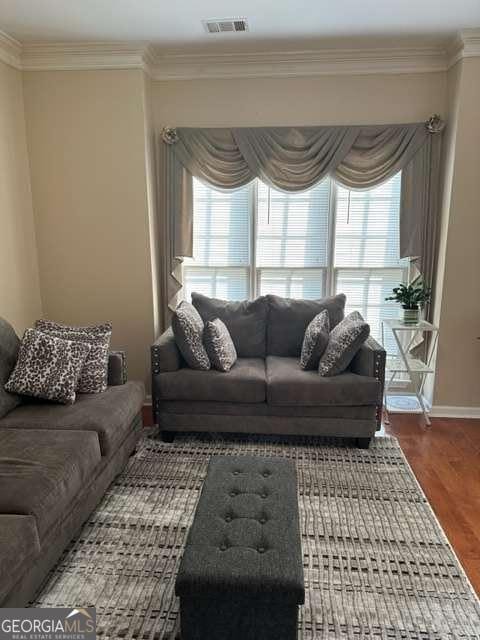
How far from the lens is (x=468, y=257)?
350 cm

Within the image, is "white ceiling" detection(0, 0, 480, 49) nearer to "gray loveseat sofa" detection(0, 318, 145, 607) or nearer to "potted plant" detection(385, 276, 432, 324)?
"potted plant" detection(385, 276, 432, 324)

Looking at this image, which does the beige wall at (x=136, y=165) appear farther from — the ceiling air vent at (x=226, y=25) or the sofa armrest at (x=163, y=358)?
the sofa armrest at (x=163, y=358)

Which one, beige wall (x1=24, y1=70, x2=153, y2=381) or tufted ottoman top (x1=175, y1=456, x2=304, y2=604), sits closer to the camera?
tufted ottoman top (x1=175, y1=456, x2=304, y2=604)

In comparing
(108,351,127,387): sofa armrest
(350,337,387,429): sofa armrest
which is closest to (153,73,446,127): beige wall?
(350,337,387,429): sofa armrest

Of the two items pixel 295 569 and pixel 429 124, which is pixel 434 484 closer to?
pixel 295 569

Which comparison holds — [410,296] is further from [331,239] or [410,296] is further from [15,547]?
[15,547]

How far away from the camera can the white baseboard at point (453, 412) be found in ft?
12.1

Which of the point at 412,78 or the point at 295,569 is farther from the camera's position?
the point at 412,78

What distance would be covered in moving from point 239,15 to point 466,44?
1675 millimetres

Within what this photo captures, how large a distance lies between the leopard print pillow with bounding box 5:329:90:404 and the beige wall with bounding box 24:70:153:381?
1.07 meters

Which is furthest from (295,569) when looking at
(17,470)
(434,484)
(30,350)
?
(30,350)

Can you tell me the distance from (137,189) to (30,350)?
1613mm

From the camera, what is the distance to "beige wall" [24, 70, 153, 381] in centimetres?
349

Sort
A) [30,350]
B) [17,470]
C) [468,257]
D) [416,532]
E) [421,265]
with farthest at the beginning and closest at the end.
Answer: [421,265], [468,257], [30,350], [416,532], [17,470]
